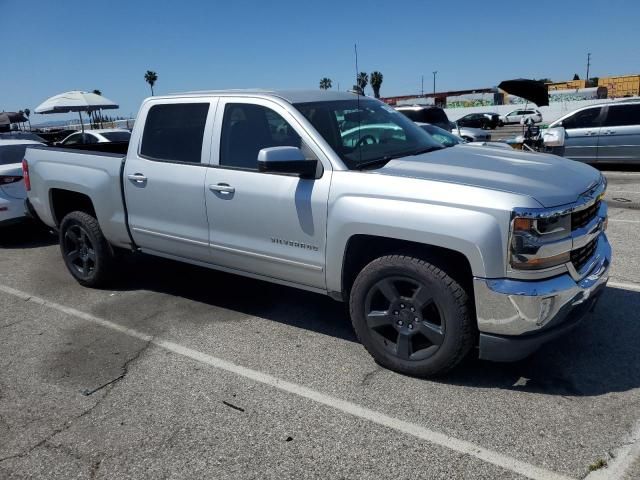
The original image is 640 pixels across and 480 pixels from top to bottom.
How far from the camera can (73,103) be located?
56.3ft

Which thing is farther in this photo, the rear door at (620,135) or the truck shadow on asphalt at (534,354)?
the rear door at (620,135)

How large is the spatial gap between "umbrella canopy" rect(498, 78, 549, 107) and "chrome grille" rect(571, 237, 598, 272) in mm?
6160

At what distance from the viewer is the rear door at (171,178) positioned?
4.49m

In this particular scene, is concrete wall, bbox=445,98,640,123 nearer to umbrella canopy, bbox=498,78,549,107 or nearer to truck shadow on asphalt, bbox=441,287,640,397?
umbrella canopy, bbox=498,78,549,107

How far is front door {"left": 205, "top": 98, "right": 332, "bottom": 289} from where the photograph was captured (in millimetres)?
3822

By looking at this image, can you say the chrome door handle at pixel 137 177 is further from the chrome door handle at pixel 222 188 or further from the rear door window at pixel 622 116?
the rear door window at pixel 622 116

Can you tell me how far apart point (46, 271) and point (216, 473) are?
4798mm

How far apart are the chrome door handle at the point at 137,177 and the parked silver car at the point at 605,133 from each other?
396 inches

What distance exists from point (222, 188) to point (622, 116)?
11250mm

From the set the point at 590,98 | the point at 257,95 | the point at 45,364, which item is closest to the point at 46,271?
the point at 45,364

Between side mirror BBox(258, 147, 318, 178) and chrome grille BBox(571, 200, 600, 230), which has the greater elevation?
side mirror BBox(258, 147, 318, 178)

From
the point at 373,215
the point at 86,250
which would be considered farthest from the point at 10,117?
the point at 373,215

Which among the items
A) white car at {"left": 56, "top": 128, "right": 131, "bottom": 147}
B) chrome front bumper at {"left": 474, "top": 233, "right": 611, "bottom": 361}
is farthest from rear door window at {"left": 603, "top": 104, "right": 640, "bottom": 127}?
white car at {"left": 56, "top": 128, "right": 131, "bottom": 147}

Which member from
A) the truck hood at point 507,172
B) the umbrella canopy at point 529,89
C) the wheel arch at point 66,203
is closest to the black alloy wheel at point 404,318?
the truck hood at point 507,172
